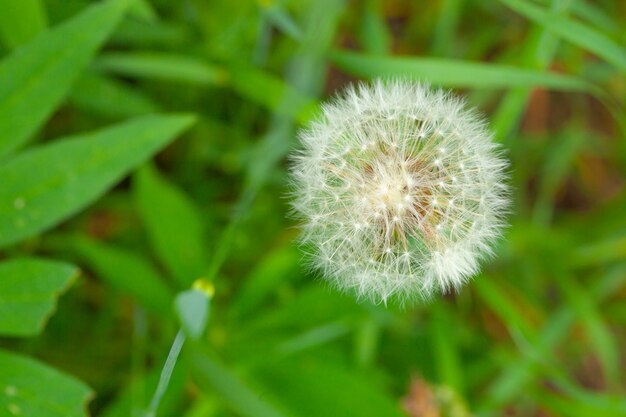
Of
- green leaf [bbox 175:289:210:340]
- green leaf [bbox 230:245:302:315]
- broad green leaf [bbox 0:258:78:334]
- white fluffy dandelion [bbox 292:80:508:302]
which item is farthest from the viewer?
green leaf [bbox 230:245:302:315]

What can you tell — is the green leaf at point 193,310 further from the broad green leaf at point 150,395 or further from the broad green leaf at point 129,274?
the broad green leaf at point 129,274

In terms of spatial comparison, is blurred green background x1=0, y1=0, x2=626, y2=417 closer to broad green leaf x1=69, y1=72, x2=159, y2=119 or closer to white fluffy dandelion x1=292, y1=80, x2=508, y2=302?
broad green leaf x1=69, y1=72, x2=159, y2=119

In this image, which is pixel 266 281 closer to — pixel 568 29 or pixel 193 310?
pixel 193 310

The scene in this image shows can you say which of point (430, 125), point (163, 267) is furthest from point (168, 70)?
point (430, 125)

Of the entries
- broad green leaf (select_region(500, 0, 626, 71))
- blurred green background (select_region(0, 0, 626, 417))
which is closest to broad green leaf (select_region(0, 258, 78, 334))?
blurred green background (select_region(0, 0, 626, 417))

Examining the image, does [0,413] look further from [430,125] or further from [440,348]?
[440,348]

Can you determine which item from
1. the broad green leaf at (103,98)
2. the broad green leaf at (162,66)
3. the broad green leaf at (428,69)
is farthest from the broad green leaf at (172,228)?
the broad green leaf at (428,69)

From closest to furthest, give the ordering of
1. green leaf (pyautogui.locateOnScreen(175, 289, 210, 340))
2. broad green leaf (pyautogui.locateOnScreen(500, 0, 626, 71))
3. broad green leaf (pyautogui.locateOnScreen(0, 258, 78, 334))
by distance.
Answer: green leaf (pyautogui.locateOnScreen(175, 289, 210, 340)), broad green leaf (pyautogui.locateOnScreen(0, 258, 78, 334)), broad green leaf (pyautogui.locateOnScreen(500, 0, 626, 71))
